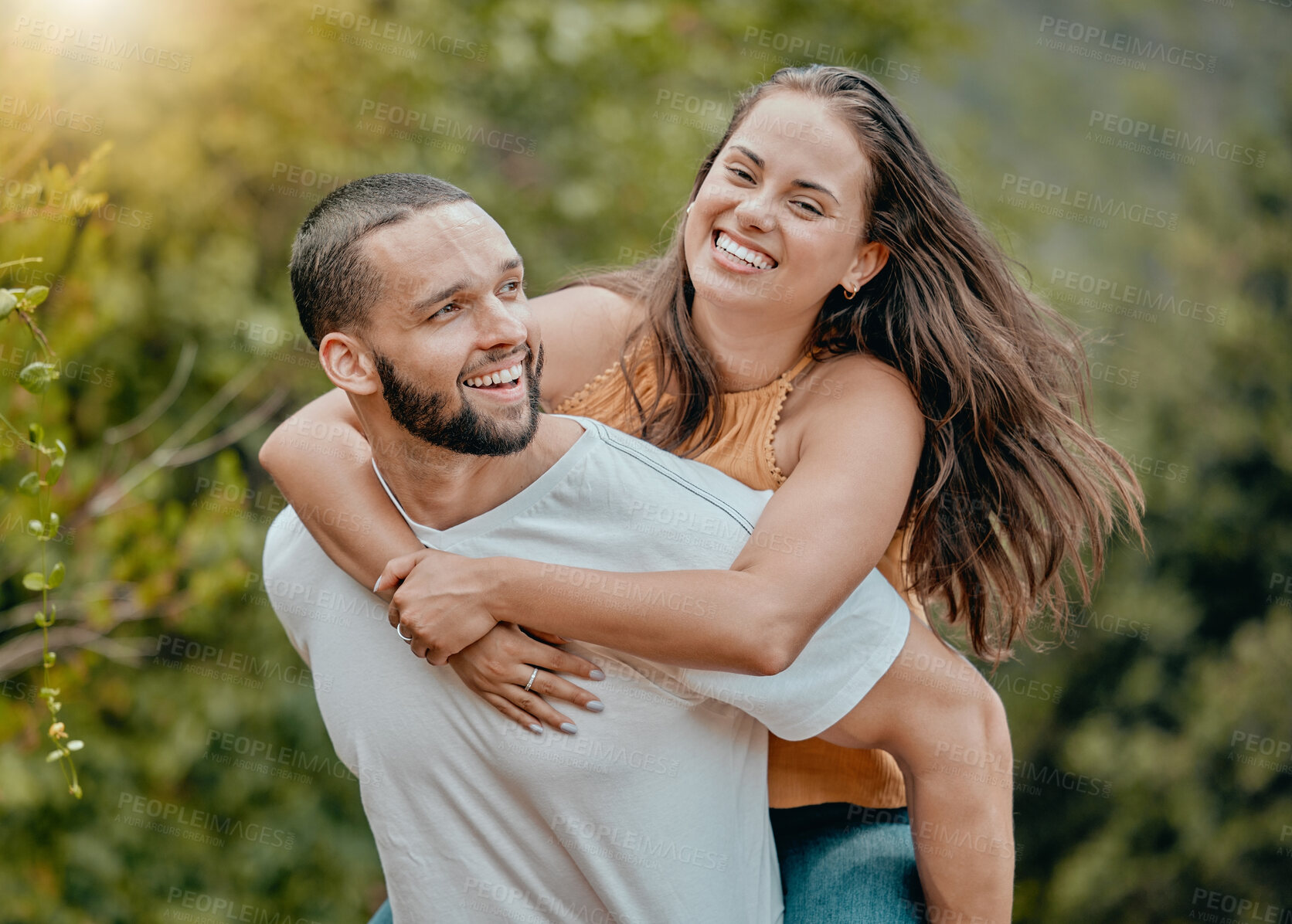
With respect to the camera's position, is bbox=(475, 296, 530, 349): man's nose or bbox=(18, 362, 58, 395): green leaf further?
bbox=(475, 296, 530, 349): man's nose

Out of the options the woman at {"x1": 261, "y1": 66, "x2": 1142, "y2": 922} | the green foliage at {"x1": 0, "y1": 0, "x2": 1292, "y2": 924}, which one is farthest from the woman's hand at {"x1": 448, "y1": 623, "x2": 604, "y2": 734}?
the green foliage at {"x1": 0, "y1": 0, "x2": 1292, "y2": 924}

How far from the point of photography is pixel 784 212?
218cm

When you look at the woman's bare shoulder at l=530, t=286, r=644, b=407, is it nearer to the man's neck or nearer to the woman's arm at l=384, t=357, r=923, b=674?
the man's neck

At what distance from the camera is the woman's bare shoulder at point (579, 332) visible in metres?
2.41

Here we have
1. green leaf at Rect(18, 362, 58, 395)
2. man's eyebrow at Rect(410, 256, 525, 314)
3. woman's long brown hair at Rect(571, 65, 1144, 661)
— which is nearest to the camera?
green leaf at Rect(18, 362, 58, 395)

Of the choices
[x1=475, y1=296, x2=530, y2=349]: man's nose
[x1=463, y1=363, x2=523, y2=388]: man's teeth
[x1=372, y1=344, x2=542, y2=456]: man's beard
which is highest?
[x1=475, y1=296, x2=530, y2=349]: man's nose

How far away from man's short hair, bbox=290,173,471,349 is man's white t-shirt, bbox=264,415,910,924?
0.41 m

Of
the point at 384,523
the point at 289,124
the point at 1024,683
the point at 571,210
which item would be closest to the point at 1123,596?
the point at 1024,683

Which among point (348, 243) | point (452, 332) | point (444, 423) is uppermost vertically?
point (348, 243)

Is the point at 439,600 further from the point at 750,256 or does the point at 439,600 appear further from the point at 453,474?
the point at 750,256

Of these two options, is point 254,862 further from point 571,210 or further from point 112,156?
point 571,210

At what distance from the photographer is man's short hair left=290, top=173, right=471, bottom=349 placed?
5.67 ft

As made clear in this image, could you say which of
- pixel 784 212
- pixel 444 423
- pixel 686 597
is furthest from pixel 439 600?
pixel 784 212

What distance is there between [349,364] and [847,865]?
126cm
